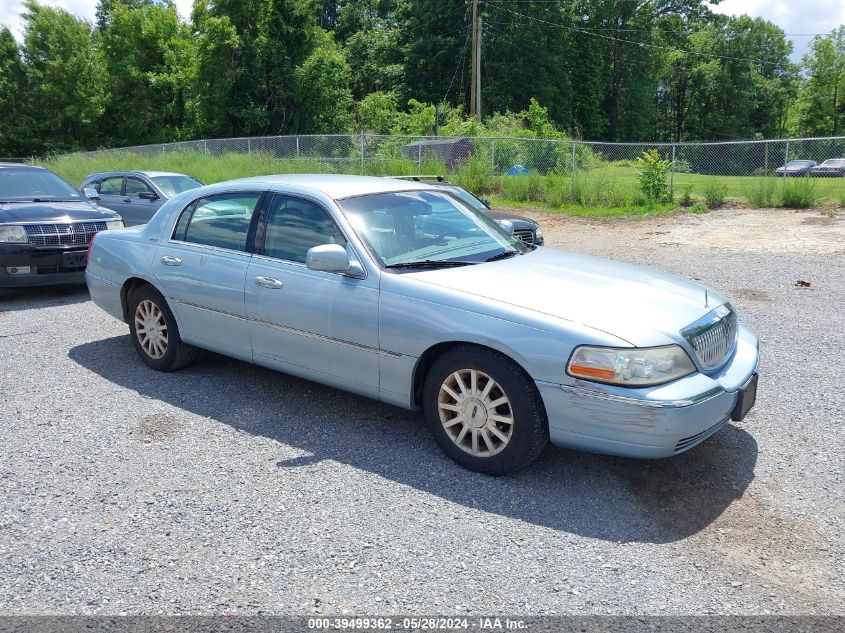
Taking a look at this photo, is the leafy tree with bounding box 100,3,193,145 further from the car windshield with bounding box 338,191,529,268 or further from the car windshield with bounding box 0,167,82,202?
the car windshield with bounding box 338,191,529,268

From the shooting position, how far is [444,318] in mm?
4062

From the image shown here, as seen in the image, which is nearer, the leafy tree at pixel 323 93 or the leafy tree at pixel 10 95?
the leafy tree at pixel 323 93

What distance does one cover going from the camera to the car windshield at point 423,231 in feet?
15.1

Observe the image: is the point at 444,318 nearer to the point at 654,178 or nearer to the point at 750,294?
the point at 750,294

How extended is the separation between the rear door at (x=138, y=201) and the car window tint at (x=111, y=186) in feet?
0.73

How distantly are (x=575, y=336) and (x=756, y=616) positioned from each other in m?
1.46

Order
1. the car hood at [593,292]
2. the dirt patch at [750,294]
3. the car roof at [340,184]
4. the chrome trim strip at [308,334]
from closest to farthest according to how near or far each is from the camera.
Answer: the car hood at [593,292], the chrome trim strip at [308,334], the car roof at [340,184], the dirt patch at [750,294]

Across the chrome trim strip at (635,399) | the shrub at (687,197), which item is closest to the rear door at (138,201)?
the chrome trim strip at (635,399)

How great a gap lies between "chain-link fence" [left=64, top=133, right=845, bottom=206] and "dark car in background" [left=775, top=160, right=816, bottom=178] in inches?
1.0

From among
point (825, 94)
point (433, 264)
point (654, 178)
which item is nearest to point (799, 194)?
point (654, 178)

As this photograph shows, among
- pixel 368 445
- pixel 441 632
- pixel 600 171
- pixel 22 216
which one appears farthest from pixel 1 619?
pixel 600 171

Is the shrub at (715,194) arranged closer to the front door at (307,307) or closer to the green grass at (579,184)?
the green grass at (579,184)

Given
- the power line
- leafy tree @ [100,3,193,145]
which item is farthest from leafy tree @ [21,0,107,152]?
the power line

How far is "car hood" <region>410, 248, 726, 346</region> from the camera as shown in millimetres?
3799
